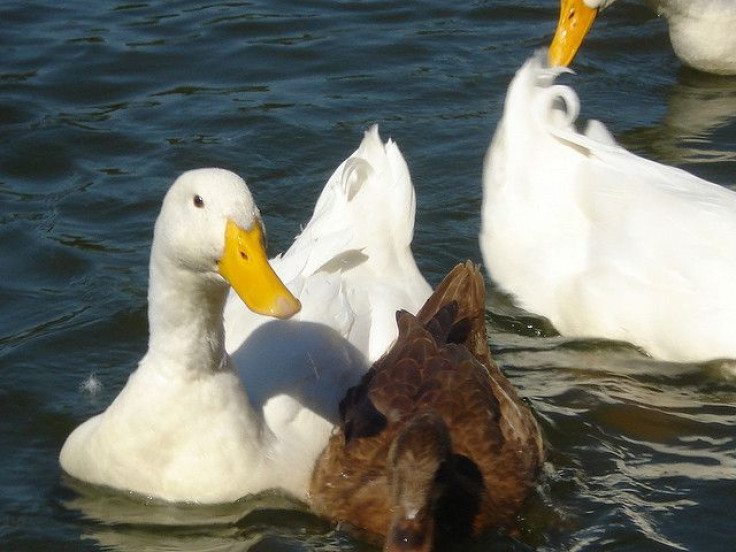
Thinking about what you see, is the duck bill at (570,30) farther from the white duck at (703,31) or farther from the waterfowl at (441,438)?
the waterfowl at (441,438)

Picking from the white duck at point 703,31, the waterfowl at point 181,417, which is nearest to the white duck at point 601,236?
the waterfowl at point 181,417

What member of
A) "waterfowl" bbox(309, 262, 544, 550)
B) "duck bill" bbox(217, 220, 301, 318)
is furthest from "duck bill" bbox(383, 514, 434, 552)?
"duck bill" bbox(217, 220, 301, 318)

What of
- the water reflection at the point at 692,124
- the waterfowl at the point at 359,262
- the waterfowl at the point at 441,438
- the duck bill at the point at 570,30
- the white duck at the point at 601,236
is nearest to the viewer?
the waterfowl at the point at 441,438

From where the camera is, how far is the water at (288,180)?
528cm

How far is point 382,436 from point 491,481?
41cm

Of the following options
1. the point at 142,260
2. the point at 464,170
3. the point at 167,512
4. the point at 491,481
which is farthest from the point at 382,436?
the point at 464,170

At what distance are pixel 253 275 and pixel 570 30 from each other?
427 centimetres

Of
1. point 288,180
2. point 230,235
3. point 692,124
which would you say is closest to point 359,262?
point 230,235

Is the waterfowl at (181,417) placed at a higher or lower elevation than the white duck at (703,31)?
lower

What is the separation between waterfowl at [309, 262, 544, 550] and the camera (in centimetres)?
501

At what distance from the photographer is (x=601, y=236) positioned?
6312 millimetres

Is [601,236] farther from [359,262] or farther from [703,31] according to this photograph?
[703,31]

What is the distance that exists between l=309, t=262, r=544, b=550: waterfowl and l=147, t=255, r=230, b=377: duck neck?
56cm

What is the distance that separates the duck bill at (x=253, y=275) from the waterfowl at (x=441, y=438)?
60cm
